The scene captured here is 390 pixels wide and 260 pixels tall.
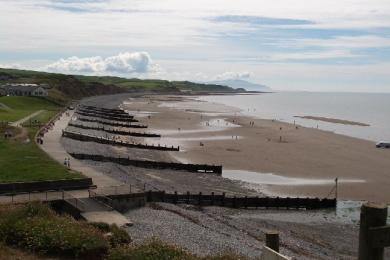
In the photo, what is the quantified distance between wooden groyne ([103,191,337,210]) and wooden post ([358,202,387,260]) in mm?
27473

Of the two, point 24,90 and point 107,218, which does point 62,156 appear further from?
point 24,90

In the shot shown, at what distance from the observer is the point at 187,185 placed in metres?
41.8

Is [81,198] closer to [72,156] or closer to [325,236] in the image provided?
[325,236]

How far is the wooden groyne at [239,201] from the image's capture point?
1367 inches

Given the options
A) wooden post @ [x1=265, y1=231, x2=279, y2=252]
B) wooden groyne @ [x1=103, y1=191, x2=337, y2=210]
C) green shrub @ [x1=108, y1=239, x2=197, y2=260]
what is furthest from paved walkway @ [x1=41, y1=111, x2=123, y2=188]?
wooden post @ [x1=265, y1=231, x2=279, y2=252]

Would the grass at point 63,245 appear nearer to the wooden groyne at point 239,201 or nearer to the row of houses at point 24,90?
the wooden groyne at point 239,201

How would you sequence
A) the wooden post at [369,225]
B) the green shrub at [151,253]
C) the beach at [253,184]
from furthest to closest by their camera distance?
1. the beach at [253,184]
2. the green shrub at [151,253]
3. the wooden post at [369,225]

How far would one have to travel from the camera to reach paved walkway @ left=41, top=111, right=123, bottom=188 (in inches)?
1390

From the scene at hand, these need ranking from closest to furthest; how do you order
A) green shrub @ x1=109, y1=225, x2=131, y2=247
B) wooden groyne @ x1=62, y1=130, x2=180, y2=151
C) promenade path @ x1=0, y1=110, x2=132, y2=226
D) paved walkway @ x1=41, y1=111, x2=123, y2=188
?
green shrub @ x1=109, y1=225, x2=131, y2=247 → promenade path @ x1=0, y1=110, x2=132, y2=226 → paved walkway @ x1=41, y1=111, x2=123, y2=188 → wooden groyne @ x1=62, y1=130, x2=180, y2=151

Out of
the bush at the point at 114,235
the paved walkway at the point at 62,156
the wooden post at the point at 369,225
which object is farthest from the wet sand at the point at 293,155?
the wooden post at the point at 369,225

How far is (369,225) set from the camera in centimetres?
603

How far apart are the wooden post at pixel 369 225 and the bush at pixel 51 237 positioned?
11.9m

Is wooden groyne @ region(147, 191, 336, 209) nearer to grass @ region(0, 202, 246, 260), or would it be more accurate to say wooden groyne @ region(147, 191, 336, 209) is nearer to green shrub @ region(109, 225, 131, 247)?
green shrub @ region(109, 225, 131, 247)

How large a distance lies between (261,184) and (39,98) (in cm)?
9181
